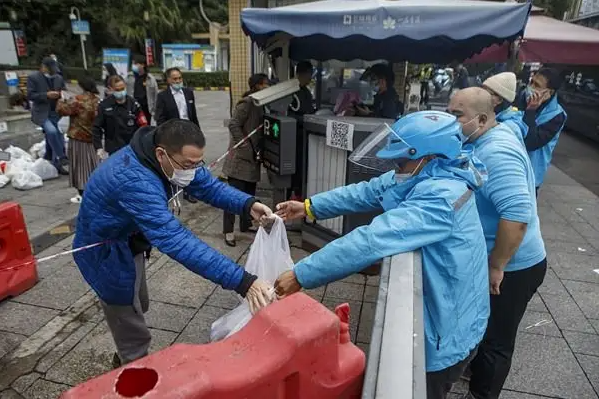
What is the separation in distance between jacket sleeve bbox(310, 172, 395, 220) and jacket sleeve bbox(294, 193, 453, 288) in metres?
0.58

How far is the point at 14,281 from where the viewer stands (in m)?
3.55

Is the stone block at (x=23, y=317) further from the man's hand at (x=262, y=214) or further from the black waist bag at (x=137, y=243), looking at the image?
the man's hand at (x=262, y=214)

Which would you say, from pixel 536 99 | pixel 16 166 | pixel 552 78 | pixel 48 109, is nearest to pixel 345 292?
pixel 536 99

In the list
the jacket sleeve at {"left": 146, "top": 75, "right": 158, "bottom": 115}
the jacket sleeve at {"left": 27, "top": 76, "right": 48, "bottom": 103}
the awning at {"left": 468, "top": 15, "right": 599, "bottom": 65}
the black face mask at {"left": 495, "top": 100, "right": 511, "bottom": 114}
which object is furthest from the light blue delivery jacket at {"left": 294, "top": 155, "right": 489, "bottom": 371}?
the jacket sleeve at {"left": 27, "top": 76, "right": 48, "bottom": 103}

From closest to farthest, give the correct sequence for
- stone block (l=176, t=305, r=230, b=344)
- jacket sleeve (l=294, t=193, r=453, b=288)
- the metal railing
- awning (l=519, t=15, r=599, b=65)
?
1. the metal railing
2. jacket sleeve (l=294, t=193, r=453, b=288)
3. stone block (l=176, t=305, r=230, b=344)
4. awning (l=519, t=15, r=599, b=65)

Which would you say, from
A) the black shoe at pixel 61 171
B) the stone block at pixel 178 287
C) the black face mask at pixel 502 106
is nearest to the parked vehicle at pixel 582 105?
the black face mask at pixel 502 106

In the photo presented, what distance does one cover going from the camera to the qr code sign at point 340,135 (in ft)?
12.5

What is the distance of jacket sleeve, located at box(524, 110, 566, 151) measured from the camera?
4203mm

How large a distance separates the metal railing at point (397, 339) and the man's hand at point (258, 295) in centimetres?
61

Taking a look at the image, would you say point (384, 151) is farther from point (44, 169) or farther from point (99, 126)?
point (44, 169)

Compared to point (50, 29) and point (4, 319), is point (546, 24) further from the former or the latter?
point (50, 29)

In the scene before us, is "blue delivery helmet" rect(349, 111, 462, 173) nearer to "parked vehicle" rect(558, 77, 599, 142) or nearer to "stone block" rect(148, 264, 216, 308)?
"stone block" rect(148, 264, 216, 308)

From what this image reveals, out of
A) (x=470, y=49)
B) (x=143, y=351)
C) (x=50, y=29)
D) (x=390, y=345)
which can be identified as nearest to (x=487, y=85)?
(x=390, y=345)

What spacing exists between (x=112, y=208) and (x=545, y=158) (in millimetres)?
4339
